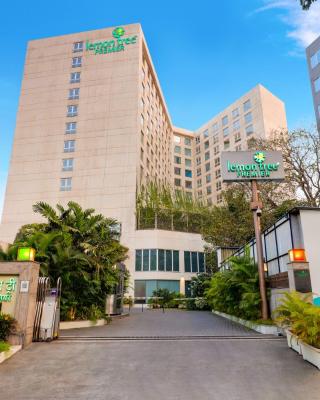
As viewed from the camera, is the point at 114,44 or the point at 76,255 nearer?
the point at 76,255

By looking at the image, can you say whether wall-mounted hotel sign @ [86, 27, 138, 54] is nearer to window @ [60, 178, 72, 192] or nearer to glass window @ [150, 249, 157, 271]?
window @ [60, 178, 72, 192]

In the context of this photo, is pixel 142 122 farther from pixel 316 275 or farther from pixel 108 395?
pixel 108 395

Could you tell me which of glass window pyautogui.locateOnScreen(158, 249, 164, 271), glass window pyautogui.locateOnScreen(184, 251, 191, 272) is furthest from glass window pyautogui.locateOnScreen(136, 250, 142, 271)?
glass window pyautogui.locateOnScreen(184, 251, 191, 272)

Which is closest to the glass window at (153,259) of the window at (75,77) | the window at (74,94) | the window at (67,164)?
the window at (67,164)

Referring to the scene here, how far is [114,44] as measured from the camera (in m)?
47.3

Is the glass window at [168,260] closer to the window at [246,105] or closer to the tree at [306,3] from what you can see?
the tree at [306,3]

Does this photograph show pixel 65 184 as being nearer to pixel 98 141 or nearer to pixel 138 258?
pixel 98 141

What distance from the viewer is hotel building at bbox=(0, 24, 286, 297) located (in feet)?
124

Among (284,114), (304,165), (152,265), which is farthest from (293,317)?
(284,114)

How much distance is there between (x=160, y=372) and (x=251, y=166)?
10378mm

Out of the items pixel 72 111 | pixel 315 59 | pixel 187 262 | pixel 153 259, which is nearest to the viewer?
pixel 153 259

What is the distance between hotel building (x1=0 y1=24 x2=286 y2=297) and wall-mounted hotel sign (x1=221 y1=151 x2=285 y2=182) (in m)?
23.5

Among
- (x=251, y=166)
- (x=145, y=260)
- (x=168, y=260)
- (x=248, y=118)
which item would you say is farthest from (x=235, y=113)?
(x=251, y=166)

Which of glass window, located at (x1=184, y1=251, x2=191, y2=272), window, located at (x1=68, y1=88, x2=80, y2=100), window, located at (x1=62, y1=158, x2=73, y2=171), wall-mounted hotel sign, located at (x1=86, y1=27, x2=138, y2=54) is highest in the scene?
wall-mounted hotel sign, located at (x1=86, y1=27, x2=138, y2=54)
